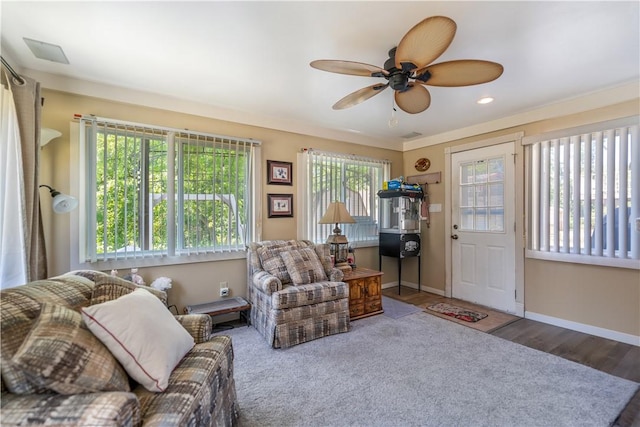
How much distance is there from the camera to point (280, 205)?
3523 millimetres

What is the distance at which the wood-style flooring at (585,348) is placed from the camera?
181 cm

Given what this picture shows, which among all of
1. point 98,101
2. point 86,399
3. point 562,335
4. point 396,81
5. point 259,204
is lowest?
point 562,335

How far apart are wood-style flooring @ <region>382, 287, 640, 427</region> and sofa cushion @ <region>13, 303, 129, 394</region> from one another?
8.63 ft

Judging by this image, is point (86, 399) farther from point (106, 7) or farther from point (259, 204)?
point (259, 204)

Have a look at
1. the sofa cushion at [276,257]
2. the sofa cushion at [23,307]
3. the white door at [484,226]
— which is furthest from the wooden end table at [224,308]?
the white door at [484,226]

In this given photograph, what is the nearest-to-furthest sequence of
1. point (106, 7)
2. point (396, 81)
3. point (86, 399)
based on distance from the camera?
1. point (86, 399)
2. point (106, 7)
3. point (396, 81)

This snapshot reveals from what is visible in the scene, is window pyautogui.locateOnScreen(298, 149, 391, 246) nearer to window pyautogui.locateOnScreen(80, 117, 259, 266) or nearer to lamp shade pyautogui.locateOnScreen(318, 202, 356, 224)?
lamp shade pyautogui.locateOnScreen(318, 202, 356, 224)

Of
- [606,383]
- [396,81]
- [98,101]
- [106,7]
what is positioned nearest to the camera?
[106,7]

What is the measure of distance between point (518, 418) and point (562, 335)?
1.71m

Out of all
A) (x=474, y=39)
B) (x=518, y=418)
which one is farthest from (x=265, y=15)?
(x=518, y=418)

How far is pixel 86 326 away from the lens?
3.69ft

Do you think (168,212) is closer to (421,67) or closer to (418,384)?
(421,67)

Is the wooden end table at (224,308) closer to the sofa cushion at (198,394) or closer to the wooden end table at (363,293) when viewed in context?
the wooden end table at (363,293)

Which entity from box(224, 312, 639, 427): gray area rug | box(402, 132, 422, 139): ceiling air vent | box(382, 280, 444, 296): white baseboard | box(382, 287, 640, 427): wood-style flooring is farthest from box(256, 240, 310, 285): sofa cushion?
box(402, 132, 422, 139): ceiling air vent
